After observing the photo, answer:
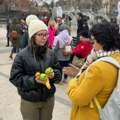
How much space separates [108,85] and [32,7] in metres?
54.2

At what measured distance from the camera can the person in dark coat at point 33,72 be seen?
2934mm

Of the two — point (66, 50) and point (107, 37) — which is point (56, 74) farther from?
point (66, 50)

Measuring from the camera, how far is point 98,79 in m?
2.12

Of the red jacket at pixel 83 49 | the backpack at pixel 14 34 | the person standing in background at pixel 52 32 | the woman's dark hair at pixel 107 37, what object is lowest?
the backpack at pixel 14 34

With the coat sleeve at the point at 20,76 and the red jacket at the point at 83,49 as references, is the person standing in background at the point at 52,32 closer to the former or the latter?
the red jacket at the point at 83,49

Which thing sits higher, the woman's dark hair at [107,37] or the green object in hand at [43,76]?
the woman's dark hair at [107,37]

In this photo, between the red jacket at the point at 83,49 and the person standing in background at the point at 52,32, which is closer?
the red jacket at the point at 83,49

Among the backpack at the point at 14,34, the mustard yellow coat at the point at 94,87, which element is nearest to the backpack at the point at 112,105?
the mustard yellow coat at the point at 94,87

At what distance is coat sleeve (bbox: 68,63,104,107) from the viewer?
6.96ft

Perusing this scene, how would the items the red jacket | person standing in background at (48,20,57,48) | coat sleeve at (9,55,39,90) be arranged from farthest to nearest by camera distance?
1. person standing in background at (48,20,57,48)
2. the red jacket
3. coat sleeve at (9,55,39,90)

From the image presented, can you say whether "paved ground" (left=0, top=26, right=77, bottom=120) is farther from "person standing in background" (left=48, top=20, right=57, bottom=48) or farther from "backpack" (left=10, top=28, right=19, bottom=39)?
"backpack" (left=10, top=28, right=19, bottom=39)

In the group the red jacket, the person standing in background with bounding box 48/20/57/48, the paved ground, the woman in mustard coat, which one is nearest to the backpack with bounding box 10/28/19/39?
the paved ground

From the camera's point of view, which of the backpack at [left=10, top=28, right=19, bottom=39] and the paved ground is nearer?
the paved ground

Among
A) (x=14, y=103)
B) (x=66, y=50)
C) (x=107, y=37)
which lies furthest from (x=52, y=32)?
(x=107, y=37)
